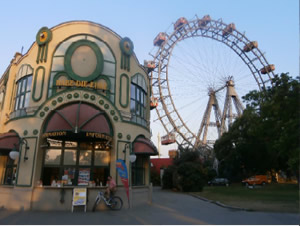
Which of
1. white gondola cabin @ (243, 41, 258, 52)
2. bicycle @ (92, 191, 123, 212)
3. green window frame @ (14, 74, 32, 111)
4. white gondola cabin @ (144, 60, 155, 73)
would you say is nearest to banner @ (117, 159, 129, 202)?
bicycle @ (92, 191, 123, 212)

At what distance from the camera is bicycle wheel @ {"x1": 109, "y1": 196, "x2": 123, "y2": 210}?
40.9 feet

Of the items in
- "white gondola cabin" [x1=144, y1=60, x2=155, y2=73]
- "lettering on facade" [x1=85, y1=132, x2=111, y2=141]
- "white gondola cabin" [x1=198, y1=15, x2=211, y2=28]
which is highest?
"white gondola cabin" [x1=198, y1=15, x2=211, y2=28]

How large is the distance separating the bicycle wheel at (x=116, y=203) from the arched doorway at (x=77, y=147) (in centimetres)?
140

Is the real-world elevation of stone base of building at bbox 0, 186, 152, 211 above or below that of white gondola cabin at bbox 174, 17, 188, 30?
below


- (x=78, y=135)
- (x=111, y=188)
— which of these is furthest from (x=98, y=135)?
(x=111, y=188)

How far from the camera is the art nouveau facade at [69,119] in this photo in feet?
41.5

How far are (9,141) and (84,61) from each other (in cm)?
617

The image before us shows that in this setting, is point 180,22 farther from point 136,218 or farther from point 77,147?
point 136,218

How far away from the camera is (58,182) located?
1276cm

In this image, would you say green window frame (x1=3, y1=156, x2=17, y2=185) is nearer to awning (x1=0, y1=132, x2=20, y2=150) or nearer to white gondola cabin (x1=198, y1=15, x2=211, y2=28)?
awning (x1=0, y1=132, x2=20, y2=150)

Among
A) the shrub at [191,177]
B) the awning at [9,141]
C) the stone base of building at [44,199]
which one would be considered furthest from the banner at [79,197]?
the shrub at [191,177]

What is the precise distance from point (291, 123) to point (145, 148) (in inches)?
378

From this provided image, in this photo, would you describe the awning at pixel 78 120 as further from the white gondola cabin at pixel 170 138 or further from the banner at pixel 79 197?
the white gondola cabin at pixel 170 138

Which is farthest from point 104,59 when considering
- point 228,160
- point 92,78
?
point 228,160
